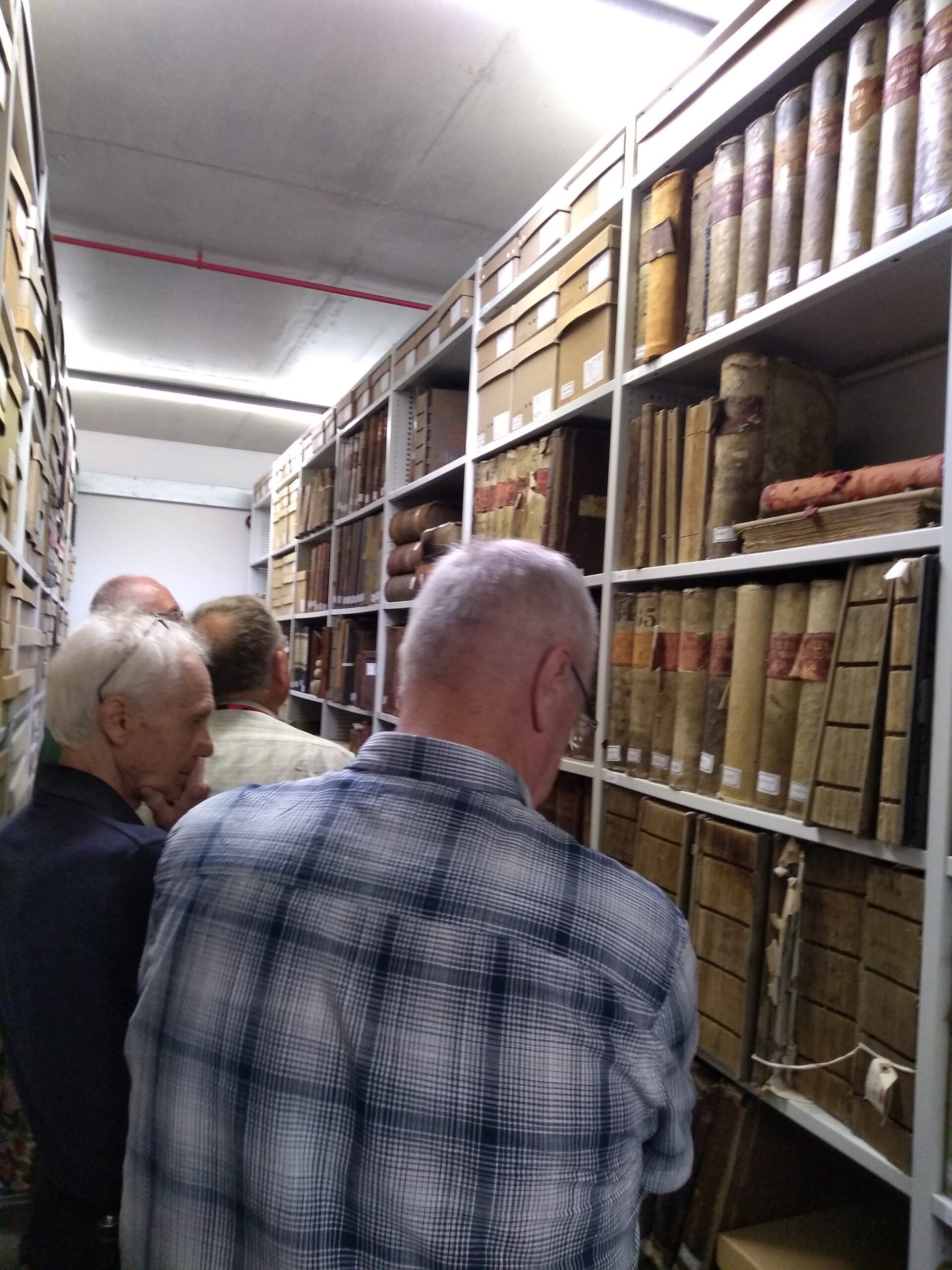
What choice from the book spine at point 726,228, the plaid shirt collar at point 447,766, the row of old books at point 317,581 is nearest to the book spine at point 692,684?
the book spine at point 726,228

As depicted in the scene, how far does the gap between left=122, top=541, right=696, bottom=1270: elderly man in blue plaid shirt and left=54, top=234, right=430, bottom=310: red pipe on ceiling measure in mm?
3640

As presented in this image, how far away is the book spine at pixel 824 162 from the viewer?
1.29 m

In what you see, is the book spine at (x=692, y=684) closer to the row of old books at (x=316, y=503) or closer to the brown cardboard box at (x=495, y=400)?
the brown cardboard box at (x=495, y=400)

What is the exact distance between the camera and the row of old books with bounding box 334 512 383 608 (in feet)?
11.4

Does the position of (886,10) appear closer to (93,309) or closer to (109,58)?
(109,58)

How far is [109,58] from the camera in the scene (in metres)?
2.58

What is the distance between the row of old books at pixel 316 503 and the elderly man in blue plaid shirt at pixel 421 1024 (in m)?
3.55

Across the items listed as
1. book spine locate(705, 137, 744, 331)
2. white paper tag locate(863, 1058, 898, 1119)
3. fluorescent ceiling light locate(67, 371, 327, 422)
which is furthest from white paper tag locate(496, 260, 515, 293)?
fluorescent ceiling light locate(67, 371, 327, 422)

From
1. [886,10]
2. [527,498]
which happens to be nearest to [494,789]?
[886,10]

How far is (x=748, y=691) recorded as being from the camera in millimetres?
1386

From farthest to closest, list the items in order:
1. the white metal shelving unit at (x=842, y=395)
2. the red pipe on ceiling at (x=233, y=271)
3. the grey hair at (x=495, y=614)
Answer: the red pipe on ceiling at (x=233, y=271), the white metal shelving unit at (x=842, y=395), the grey hair at (x=495, y=614)

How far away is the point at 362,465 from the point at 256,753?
6.79 feet

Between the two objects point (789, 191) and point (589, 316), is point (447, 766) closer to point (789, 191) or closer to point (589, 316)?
point (789, 191)

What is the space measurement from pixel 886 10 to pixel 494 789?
130 centimetres
